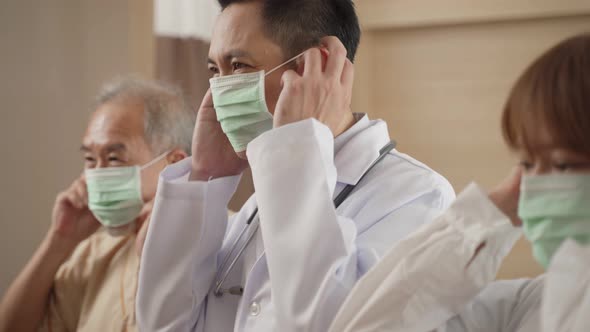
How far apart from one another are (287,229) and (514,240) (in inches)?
→ 17.5

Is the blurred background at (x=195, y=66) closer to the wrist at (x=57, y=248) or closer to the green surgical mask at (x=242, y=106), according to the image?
the wrist at (x=57, y=248)

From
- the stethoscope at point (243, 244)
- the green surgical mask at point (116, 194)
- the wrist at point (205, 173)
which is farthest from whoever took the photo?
the green surgical mask at point (116, 194)

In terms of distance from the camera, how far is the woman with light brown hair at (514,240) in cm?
104

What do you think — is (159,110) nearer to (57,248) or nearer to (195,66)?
(57,248)

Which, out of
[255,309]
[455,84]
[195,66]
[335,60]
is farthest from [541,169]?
[195,66]

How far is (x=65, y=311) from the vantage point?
8.44 feet

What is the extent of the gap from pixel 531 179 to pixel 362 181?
67 centimetres

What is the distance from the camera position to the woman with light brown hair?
40.9 inches

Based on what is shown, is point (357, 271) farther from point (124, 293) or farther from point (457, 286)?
point (124, 293)

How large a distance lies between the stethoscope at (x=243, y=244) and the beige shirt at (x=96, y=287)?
1.93ft

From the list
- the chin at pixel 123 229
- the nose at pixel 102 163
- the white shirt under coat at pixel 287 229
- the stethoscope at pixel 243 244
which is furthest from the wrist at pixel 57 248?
the stethoscope at pixel 243 244

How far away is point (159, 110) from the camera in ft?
8.80

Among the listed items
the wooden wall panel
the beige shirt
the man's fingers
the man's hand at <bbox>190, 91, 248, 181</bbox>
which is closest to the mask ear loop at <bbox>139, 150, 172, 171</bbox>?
the beige shirt

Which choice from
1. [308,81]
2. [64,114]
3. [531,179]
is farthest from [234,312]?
[64,114]
